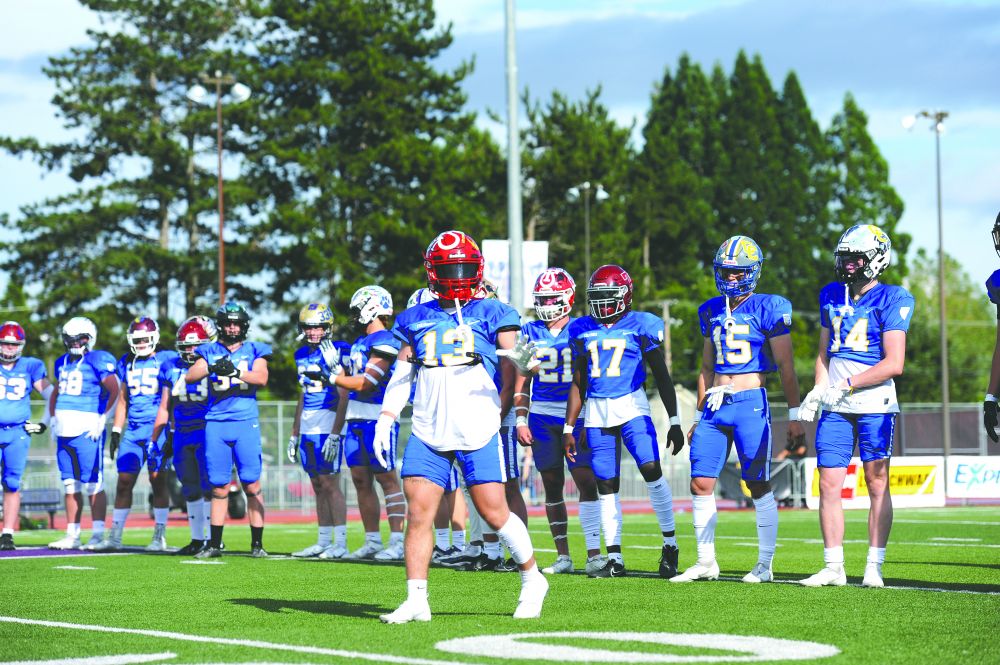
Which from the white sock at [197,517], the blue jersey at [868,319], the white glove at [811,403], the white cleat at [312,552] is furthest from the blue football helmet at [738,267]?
the white sock at [197,517]

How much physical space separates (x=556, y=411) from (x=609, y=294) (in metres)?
1.15

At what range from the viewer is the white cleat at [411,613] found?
7207mm

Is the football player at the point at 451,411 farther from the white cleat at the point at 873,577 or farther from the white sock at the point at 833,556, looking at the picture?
the white cleat at the point at 873,577

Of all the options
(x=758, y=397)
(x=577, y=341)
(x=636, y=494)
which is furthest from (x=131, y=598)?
(x=636, y=494)

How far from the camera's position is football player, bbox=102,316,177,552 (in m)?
13.6

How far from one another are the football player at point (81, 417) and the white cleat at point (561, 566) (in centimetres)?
543

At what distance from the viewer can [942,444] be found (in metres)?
40.2

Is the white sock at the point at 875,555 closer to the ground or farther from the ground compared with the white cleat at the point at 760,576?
farther from the ground

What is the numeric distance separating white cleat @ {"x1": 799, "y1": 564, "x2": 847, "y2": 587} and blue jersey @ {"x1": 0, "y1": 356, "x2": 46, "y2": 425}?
852 centimetres

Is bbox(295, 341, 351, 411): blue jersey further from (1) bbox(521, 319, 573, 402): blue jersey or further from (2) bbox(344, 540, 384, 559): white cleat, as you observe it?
(1) bbox(521, 319, 573, 402): blue jersey

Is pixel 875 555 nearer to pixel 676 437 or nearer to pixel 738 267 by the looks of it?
pixel 676 437

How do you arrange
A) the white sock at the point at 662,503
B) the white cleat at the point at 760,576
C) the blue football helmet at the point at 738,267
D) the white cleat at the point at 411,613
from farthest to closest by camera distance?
the white sock at the point at 662,503 → the blue football helmet at the point at 738,267 → the white cleat at the point at 760,576 → the white cleat at the point at 411,613

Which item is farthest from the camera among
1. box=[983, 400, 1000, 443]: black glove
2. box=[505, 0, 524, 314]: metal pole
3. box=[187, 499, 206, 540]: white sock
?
box=[505, 0, 524, 314]: metal pole

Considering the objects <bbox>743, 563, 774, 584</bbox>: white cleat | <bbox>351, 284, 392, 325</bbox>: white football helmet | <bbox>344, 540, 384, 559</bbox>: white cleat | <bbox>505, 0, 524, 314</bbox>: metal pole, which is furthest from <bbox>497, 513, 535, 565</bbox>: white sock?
<bbox>505, 0, 524, 314</bbox>: metal pole
